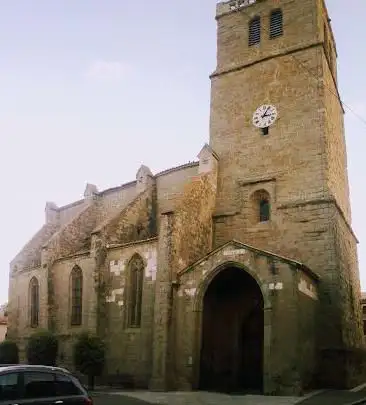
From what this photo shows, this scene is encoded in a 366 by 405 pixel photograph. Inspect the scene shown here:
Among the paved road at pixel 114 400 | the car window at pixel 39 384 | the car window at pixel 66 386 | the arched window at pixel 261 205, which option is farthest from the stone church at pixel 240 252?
the car window at pixel 39 384

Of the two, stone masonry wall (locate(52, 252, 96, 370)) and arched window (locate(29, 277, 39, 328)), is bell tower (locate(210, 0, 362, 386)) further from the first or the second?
arched window (locate(29, 277, 39, 328))

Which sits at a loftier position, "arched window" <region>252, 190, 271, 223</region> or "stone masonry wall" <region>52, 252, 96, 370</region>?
"arched window" <region>252, 190, 271, 223</region>

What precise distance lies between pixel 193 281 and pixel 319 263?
5537mm

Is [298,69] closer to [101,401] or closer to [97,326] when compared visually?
[97,326]

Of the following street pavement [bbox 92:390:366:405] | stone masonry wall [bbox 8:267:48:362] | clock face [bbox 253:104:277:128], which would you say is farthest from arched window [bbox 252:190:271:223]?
stone masonry wall [bbox 8:267:48:362]

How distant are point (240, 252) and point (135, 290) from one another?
20.3 feet

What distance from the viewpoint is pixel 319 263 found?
2159 cm

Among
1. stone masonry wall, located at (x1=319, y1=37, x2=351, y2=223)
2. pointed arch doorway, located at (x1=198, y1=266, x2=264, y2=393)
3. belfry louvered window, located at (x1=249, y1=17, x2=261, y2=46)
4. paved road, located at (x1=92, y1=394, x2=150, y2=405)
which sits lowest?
paved road, located at (x1=92, y1=394, x2=150, y2=405)

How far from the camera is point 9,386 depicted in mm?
8469

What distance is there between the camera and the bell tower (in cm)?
2208

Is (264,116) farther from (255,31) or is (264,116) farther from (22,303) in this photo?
(22,303)

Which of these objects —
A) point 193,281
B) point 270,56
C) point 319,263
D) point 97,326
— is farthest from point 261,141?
point 97,326

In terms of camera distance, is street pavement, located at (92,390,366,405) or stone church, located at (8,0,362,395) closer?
street pavement, located at (92,390,366,405)

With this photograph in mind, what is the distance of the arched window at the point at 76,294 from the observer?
2580cm
